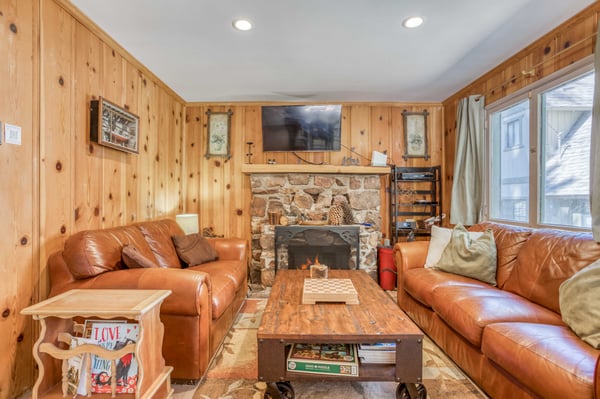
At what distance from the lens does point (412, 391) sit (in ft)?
4.67

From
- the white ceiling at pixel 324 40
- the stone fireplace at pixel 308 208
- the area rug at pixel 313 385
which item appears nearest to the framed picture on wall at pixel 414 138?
the white ceiling at pixel 324 40

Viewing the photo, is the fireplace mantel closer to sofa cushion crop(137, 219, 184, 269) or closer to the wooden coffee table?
sofa cushion crop(137, 219, 184, 269)

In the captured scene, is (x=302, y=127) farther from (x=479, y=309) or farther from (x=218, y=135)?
(x=479, y=309)

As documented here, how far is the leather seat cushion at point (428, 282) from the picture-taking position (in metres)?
2.14

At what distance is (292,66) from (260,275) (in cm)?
252

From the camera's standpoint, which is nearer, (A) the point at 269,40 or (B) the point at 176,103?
(A) the point at 269,40

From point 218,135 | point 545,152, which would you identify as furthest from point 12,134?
point 545,152

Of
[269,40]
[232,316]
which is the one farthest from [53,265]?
[269,40]

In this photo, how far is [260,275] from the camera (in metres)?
3.74

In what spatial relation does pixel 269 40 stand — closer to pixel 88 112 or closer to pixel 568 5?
pixel 88 112

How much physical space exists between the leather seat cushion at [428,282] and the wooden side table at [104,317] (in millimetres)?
1796

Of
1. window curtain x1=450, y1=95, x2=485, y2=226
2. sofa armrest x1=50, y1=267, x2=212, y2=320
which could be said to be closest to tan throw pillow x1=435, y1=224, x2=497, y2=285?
window curtain x1=450, y1=95, x2=485, y2=226

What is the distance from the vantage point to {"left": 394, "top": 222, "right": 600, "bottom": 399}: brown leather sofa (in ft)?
3.87

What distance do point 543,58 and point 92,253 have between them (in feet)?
12.1
